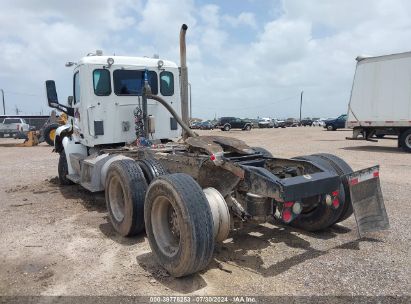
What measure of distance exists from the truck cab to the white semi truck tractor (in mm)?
19

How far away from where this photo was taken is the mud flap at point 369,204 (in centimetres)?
469

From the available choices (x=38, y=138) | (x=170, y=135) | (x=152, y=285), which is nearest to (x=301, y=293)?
(x=152, y=285)

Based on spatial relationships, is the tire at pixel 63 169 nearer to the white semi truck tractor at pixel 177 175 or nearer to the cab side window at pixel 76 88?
the white semi truck tractor at pixel 177 175

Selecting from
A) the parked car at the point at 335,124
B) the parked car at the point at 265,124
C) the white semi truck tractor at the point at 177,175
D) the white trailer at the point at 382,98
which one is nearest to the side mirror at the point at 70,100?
the white semi truck tractor at the point at 177,175

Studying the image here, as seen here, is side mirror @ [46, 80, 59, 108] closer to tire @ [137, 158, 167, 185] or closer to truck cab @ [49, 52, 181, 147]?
truck cab @ [49, 52, 181, 147]

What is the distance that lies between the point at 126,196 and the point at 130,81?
329 cm

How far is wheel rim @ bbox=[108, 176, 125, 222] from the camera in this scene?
584cm

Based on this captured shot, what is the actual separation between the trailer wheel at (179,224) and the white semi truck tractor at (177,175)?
0.03 ft

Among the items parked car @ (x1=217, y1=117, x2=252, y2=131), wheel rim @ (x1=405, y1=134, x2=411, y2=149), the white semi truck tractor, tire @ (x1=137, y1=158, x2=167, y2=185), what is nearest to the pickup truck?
parked car @ (x1=217, y1=117, x2=252, y2=131)

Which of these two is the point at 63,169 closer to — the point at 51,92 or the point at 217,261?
the point at 51,92

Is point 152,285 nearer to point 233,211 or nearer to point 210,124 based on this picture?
point 233,211

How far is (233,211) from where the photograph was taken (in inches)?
186

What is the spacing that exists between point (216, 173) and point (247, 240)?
97cm

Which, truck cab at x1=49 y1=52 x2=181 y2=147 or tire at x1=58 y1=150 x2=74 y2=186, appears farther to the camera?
tire at x1=58 y1=150 x2=74 y2=186
